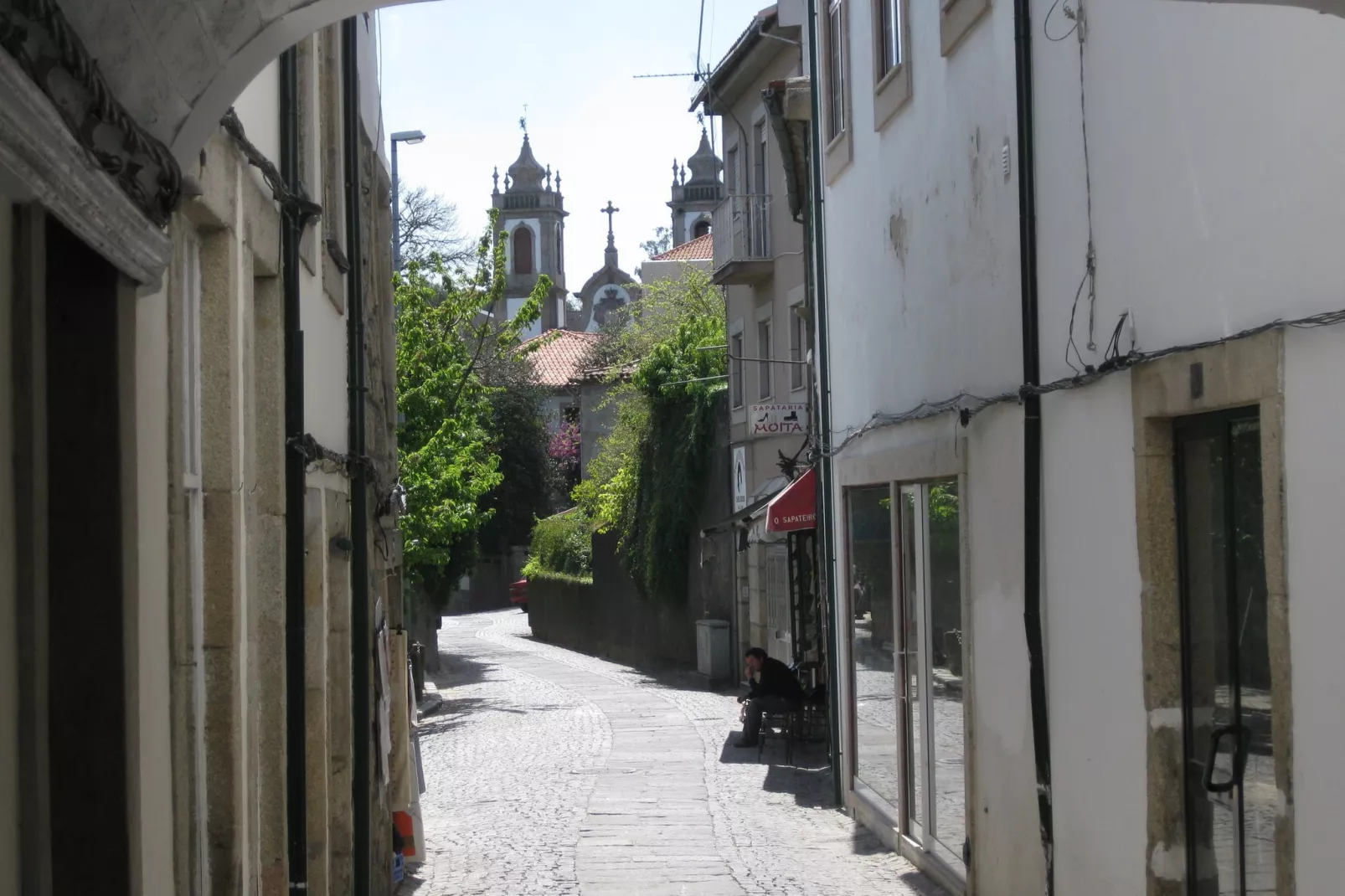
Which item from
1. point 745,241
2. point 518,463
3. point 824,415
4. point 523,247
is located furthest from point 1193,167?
point 523,247

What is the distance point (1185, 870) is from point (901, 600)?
4.55 meters

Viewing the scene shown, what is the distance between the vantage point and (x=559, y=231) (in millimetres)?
114688

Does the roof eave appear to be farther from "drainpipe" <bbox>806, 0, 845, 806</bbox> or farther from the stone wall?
"drainpipe" <bbox>806, 0, 845, 806</bbox>

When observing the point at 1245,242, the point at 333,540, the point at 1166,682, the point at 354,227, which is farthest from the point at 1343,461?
the point at 354,227

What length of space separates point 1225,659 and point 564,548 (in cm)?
3443

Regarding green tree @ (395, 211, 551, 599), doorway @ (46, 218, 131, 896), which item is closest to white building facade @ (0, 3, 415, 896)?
A: doorway @ (46, 218, 131, 896)

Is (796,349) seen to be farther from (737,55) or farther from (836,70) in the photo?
(836,70)

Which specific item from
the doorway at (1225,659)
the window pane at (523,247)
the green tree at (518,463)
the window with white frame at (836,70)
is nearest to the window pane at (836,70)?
the window with white frame at (836,70)

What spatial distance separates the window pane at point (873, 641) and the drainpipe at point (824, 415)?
61 centimetres

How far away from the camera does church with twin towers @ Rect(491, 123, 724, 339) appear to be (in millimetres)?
104375

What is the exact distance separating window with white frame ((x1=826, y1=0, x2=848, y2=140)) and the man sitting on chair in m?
5.86

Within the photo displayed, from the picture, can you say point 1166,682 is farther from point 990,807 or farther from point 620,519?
point 620,519

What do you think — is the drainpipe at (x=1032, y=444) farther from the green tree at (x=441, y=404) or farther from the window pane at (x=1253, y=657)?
the green tree at (x=441, y=404)

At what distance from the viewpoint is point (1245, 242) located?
→ 18.2ft
